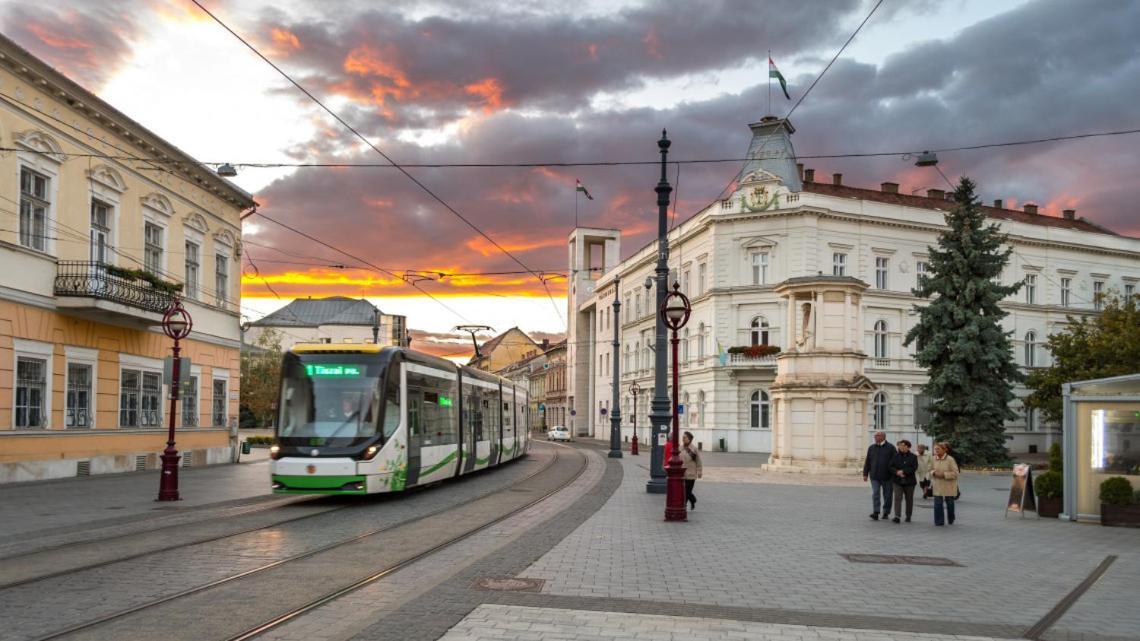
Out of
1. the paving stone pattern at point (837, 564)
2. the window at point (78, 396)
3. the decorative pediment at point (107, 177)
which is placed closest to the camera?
the paving stone pattern at point (837, 564)

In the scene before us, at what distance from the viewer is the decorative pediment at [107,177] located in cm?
2778

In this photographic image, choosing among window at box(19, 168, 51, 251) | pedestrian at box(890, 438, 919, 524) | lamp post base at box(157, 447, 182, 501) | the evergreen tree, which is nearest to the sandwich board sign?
pedestrian at box(890, 438, 919, 524)

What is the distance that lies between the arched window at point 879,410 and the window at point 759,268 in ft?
29.5

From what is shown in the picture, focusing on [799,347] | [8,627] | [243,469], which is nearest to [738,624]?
[8,627]

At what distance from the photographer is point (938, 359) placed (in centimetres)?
4012

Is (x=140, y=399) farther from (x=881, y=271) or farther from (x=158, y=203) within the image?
(x=881, y=271)

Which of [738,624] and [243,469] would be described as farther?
[243,469]

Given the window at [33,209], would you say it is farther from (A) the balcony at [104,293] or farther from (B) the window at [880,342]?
(B) the window at [880,342]

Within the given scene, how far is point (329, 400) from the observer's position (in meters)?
19.2

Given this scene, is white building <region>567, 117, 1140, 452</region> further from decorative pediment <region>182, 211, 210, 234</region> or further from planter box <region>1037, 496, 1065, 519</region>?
planter box <region>1037, 496, 1065, 519</region>

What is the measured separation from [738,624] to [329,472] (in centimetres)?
1191

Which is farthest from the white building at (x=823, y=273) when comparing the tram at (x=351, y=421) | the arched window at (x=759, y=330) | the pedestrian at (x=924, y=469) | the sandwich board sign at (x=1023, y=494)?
the sandwich board sign at (x=1023, y=494)

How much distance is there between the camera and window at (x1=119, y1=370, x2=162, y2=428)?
98.2ft

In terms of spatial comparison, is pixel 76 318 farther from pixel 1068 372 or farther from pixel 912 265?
pixel 912 265
